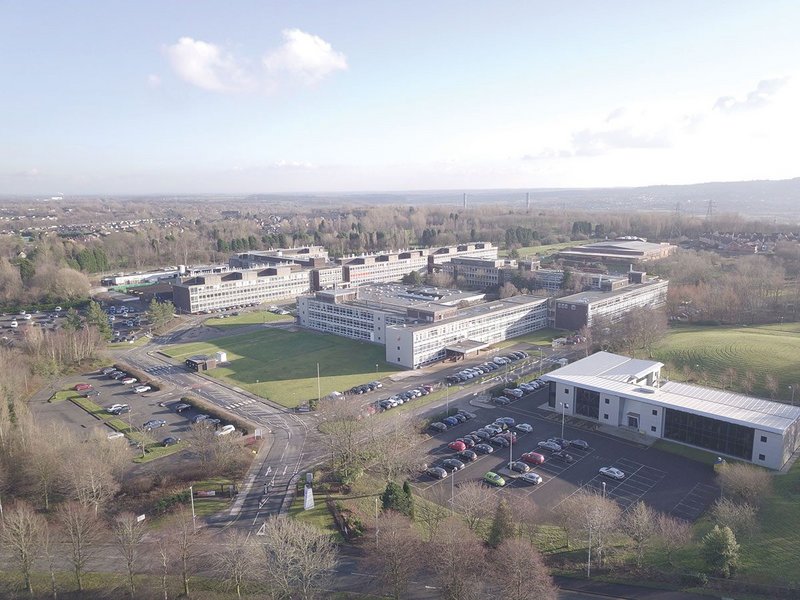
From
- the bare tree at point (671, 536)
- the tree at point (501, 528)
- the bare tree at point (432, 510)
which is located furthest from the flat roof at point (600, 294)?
the tree at point (501, 528)

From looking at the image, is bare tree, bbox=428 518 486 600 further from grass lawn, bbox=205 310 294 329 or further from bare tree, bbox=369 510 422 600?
grass lawn, bbox=205 310 294 329

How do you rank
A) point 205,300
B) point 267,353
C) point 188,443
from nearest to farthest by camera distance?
point 188,443 → point 267,353 → point 205,300

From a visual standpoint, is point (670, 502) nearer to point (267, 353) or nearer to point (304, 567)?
point (304, 567)

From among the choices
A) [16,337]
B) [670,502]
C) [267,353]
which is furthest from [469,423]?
[16,337]

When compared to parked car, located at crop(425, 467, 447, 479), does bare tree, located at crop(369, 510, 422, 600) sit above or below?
above

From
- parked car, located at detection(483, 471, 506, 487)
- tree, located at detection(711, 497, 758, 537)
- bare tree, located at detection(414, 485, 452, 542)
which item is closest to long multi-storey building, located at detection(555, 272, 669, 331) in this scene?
parked car, located at detection(483, 471, 506, 487)

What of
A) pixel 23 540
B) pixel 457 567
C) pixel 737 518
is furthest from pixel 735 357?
pixel 23 540

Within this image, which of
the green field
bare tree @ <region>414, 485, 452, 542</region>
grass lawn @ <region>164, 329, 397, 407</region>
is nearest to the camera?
bare tree @ <region>414, 485, 452, 542</region>

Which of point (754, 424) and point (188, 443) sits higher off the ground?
point (754, 424)
